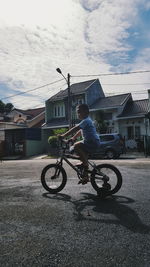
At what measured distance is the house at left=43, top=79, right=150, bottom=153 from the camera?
26.1m

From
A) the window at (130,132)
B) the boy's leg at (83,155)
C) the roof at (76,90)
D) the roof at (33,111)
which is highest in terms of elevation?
the roof at (76,90)

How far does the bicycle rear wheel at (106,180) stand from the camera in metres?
4.49

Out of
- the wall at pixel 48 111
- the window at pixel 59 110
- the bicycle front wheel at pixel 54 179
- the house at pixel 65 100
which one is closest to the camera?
the bicycle front wheel at pixel 54 179

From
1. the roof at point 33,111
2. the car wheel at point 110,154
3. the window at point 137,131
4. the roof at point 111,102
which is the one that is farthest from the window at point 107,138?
the roof at point 33,111

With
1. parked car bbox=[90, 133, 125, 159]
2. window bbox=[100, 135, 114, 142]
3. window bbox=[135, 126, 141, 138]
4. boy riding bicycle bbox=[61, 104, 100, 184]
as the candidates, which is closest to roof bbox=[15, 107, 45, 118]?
window bbox=[135, 126, 141, 138]

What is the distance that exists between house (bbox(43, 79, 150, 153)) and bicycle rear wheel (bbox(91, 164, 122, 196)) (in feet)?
62.2

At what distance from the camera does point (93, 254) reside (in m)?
2.13

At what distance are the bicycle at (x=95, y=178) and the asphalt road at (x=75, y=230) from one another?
0.20 m

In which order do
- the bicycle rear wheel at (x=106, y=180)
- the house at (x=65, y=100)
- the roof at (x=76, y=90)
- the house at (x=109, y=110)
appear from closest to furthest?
the bicycle rear wheel at (x=106, y=180) → the house at (x=109, y=110) → the house at (x=65, y=100) → the roof at (x=76, y=90)

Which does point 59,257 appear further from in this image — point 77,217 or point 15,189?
point 15,189

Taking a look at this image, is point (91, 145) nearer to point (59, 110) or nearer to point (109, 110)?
point (109, 110)

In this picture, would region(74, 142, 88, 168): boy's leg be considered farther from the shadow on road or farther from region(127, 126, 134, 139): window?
region(127, 126, 134, 139): window

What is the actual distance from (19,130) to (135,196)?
26.1 metres

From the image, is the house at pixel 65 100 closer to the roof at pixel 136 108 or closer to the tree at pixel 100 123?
the tree at pixel 100 123
